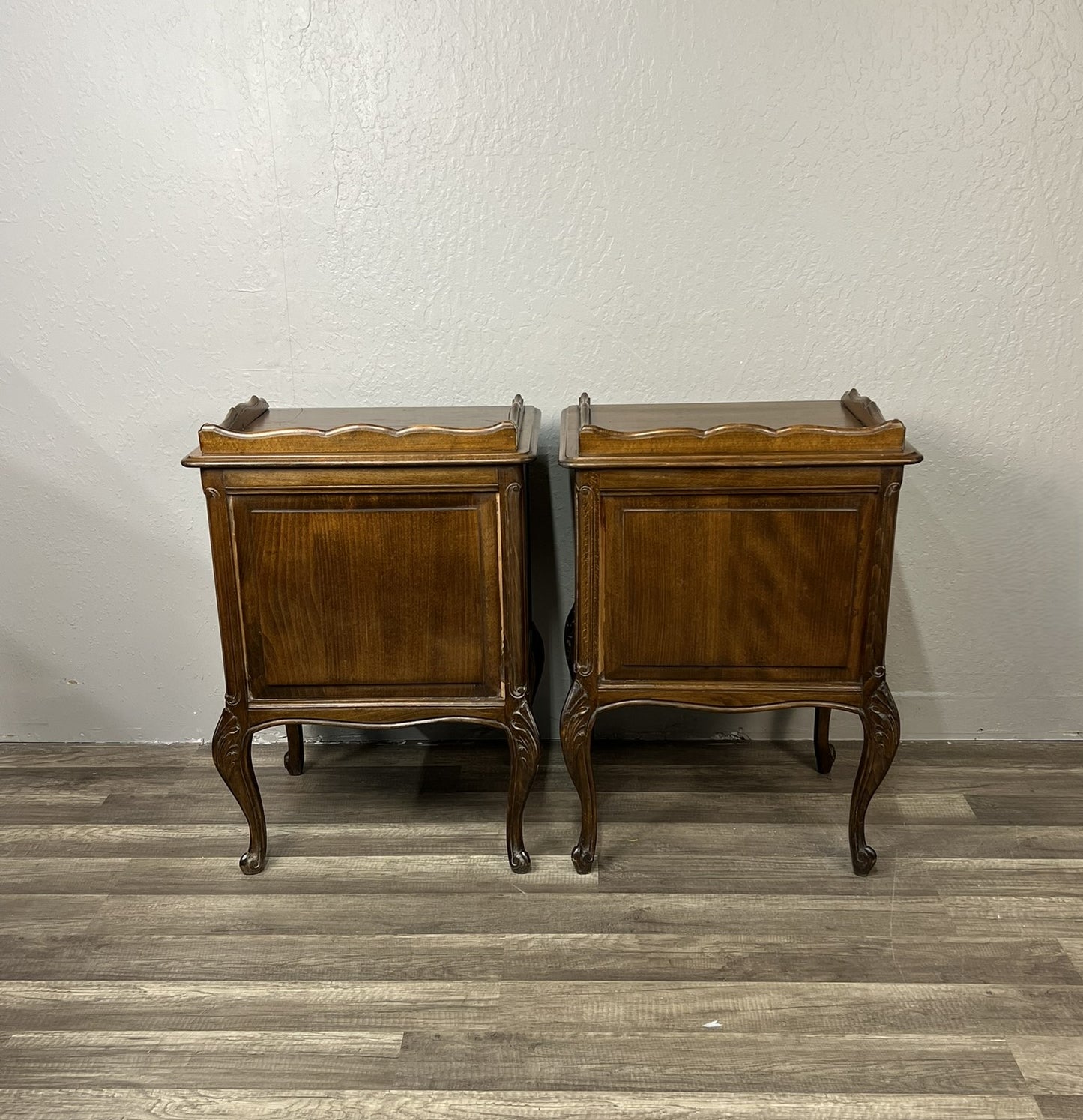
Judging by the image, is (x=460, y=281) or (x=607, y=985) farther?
(x=460, y=281)

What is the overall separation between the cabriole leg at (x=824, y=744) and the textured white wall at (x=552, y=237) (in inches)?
13.1

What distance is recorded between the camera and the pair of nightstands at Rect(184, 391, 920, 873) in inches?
70.0

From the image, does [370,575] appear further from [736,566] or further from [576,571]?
[736,566]

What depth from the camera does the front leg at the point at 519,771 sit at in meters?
1.94

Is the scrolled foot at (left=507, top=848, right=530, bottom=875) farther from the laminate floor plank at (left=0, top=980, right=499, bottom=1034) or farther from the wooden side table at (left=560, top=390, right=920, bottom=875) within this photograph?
the laminate floor plank at (left=0, top=980, right=499, bottom=1034)

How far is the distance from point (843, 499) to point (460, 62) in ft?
3.88

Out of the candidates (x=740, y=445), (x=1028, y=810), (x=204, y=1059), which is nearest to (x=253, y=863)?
(x=204, y=1059)

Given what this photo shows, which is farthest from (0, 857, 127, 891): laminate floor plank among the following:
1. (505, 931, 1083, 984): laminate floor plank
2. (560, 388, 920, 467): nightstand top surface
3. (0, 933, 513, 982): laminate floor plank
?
(560, 388, 920, 467): nightstand top surface

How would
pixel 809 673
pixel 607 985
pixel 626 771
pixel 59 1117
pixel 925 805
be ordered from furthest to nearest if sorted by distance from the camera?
1. pixel 626 771
2. pixel 925 805
3. pixel 809 673
4. pixel 607 985
5. pixel 59 1117

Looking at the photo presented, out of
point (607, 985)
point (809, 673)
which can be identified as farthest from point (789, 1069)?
point (809, 673)

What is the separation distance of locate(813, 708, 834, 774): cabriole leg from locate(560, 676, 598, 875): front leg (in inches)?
24.4

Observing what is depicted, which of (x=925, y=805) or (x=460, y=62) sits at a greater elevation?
(x=460, y=62)

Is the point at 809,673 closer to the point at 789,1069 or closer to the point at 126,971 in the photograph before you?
the point at 789,1069

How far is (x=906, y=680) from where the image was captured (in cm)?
248
